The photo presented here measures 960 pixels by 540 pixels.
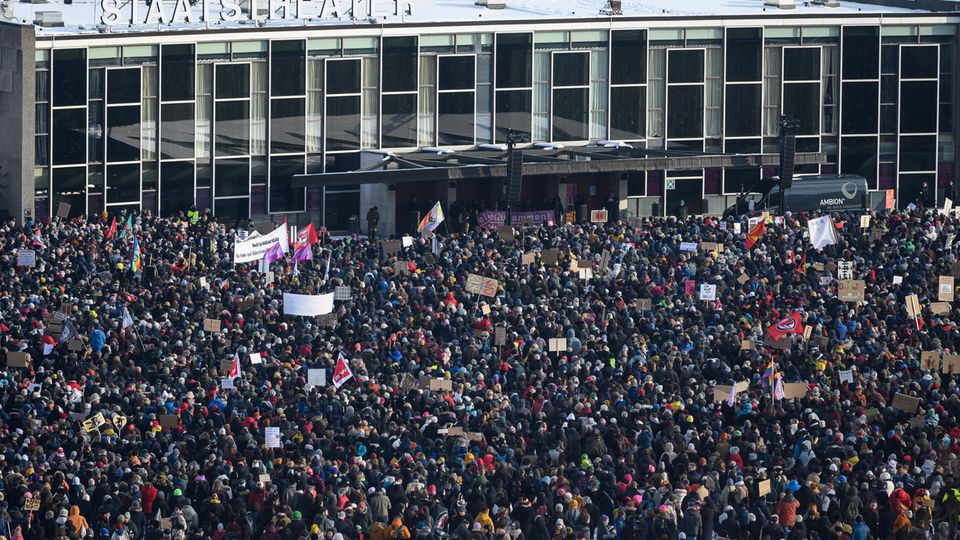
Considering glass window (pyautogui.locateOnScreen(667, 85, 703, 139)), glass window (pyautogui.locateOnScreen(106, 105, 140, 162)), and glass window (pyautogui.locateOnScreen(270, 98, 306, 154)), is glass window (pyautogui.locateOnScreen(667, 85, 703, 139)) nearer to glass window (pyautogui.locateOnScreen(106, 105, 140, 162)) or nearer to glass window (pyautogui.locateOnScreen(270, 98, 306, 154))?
glass window (pyautogui.locateOnScreen(270, 98, 306, 154))

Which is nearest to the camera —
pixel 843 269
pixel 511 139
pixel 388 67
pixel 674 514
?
pixel 674 514

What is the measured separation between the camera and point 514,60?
72688 mm

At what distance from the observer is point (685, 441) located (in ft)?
135

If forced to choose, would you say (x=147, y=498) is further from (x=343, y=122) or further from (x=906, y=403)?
(x=343, y=122)

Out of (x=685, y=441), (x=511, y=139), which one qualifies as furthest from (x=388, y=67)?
(x=685, y=441)

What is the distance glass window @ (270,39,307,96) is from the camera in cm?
6994

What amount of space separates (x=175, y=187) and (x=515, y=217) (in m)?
9.35

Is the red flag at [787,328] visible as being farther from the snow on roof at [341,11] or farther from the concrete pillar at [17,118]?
the snow on roof at [341,11]

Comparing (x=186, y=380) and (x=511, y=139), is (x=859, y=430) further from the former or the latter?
(x=511, y=139)

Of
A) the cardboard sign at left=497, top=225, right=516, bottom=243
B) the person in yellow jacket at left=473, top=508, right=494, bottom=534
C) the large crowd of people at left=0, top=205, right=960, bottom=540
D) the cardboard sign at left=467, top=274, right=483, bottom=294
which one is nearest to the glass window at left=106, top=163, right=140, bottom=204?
the large crowd of people at left=0, top=205, right=960, bottom=540

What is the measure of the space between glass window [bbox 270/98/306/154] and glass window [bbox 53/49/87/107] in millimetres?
5718

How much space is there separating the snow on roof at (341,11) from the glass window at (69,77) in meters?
0.62

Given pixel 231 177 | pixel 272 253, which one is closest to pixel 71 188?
pixel 231 177

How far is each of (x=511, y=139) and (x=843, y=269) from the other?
584 inches
